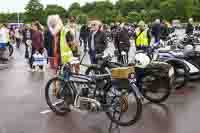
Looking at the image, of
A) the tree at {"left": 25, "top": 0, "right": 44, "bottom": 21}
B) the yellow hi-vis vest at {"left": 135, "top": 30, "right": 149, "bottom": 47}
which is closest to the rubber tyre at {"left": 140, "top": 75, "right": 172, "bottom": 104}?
the yellow hi-vis vest at {"left": 135, "top": 30, "right": 149, "bottom": 47}

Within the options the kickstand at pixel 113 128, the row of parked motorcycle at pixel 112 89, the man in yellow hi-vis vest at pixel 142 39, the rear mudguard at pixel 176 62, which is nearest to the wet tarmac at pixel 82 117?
the kickstand at pixel 113 128

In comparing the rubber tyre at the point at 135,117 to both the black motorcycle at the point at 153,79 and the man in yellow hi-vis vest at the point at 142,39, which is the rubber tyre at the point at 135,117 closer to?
the black motorcycle at the point at 153,79

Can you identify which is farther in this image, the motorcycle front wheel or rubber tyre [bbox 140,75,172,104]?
rubber tyre [bbox 140,75,172,104]

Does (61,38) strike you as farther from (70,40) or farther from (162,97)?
(162,97)

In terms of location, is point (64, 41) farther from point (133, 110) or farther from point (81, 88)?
point (133, 110)

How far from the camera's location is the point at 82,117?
671 centimetres

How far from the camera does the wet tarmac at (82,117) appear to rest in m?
6.04

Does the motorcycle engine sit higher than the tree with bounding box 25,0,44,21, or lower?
lower

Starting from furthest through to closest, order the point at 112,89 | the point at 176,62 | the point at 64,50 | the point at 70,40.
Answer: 1. the point at 176,62
2. the point at 64,50
3. the point at 70,40
4. the point at 112,89

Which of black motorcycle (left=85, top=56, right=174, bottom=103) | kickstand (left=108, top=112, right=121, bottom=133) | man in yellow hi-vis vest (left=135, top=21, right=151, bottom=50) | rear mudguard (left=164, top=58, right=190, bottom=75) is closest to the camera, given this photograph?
kickstand (left=108, top=112, right=121, bottom=133)

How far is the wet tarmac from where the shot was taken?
19.8ft

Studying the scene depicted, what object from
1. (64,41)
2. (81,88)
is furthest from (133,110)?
(64,41)

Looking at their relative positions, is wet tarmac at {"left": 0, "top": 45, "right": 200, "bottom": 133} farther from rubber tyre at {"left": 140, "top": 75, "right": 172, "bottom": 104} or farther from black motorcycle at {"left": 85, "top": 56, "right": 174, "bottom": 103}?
black motorcycle at {"left": 85, "top": 56, "right": 174, "bottom": 103}

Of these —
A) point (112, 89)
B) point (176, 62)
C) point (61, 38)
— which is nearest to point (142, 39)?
point (176, 62)
